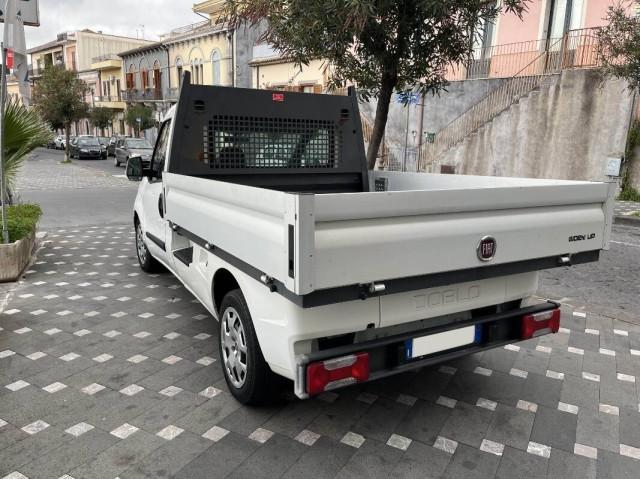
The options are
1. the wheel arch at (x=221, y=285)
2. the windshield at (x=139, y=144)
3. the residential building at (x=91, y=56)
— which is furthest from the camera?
the residential building at (x=91, y=56)

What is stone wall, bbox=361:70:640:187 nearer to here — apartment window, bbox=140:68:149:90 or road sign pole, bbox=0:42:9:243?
road sign pole, bbox=0:42:9:243

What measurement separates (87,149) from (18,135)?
2788 cm

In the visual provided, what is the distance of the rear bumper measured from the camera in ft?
8.74

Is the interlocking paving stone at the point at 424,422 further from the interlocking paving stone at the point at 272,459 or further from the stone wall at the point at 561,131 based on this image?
the stone wall at the point at 561,131

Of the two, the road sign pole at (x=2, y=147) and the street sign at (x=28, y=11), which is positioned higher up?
the street sign at (x=28, y=11)

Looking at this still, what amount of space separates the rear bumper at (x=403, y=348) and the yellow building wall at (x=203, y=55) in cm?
3268

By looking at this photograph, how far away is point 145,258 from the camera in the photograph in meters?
6.43

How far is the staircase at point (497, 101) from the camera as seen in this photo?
15.4 metres

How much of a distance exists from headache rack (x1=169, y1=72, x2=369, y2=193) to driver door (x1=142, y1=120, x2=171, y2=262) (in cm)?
40

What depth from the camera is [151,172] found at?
17.4ft

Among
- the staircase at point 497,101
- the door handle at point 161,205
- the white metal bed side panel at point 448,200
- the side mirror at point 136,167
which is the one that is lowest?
the door handle at point 161,205

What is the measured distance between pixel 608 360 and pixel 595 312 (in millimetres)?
1258

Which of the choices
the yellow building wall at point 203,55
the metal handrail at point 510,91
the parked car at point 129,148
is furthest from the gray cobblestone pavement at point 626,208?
the yellow building wall at point 203,55

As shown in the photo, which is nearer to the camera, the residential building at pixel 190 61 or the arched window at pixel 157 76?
the residential building at pixel 190 61
